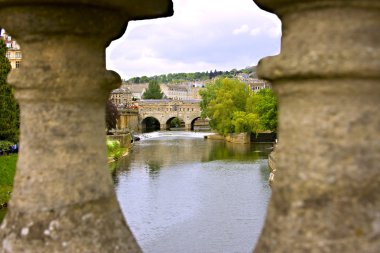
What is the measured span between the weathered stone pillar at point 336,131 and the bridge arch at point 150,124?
77.2 m

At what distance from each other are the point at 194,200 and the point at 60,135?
1715 cm

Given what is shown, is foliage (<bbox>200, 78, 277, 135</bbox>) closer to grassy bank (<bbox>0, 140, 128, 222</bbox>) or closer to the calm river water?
the calm river water

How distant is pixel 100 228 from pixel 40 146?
67cm

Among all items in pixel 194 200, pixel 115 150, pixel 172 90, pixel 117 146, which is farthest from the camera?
pixel 172 90

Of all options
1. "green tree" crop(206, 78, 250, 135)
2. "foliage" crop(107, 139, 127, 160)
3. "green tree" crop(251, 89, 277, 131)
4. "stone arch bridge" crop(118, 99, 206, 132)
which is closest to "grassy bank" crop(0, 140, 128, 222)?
"foliage" crop(107, 139, 127, 160)

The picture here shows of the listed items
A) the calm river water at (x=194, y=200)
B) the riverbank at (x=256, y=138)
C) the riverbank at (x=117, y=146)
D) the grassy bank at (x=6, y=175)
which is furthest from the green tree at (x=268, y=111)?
the grassy bank at (x=6, y=175)

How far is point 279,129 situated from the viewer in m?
3.21

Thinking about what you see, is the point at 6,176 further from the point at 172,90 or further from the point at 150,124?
the point at 172,90

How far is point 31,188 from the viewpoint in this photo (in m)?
3.71

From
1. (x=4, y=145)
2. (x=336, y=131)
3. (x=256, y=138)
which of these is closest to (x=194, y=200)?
(x=4, y=145)

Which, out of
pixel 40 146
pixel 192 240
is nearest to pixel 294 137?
pixel 40 146

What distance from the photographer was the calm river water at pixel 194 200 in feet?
49.3

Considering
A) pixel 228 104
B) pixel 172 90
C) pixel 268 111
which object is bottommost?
pixel 268 111

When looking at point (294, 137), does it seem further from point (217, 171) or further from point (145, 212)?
point (217, 171)
